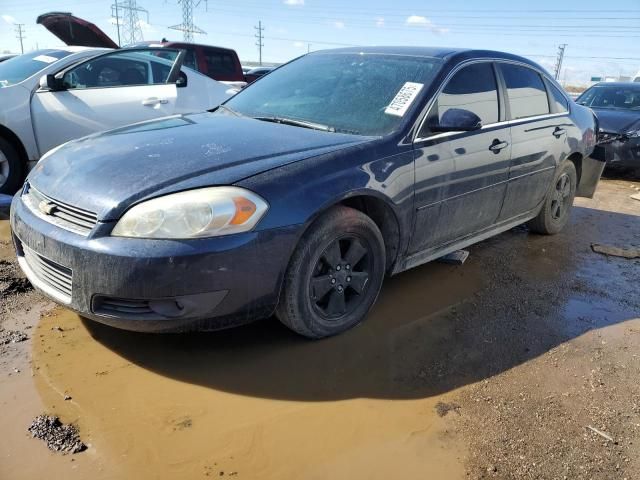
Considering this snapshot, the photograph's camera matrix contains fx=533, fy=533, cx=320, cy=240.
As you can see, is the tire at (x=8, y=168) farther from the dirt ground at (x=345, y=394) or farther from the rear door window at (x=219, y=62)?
the rear door window at (x=219, y=62)

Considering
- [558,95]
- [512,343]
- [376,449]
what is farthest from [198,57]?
[376,449]

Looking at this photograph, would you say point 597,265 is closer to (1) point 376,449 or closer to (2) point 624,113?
(1) point 376,449

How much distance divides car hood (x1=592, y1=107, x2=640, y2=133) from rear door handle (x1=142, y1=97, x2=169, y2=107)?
647 cm

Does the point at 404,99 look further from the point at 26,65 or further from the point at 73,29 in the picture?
the point at 73,29

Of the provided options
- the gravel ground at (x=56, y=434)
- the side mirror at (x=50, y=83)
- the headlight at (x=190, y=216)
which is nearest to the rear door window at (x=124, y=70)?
the side mirror at (x=50, y=83)

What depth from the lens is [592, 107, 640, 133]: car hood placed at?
8.25 m

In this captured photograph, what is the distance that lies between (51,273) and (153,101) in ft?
12.3

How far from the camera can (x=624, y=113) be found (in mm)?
8672

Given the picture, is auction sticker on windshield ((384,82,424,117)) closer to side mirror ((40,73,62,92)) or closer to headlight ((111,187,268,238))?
headlight ((111,187,268,238))

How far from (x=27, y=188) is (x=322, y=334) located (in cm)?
185

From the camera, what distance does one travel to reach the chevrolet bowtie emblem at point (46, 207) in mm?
2613

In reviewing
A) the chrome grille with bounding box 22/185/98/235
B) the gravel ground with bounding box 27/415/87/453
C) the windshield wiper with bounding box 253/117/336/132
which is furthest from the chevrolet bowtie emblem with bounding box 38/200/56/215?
the windshield wiper with bounding box 253/117/336/132

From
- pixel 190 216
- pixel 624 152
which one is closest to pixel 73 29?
pixel 190 216

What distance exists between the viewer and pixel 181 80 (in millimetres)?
6277
